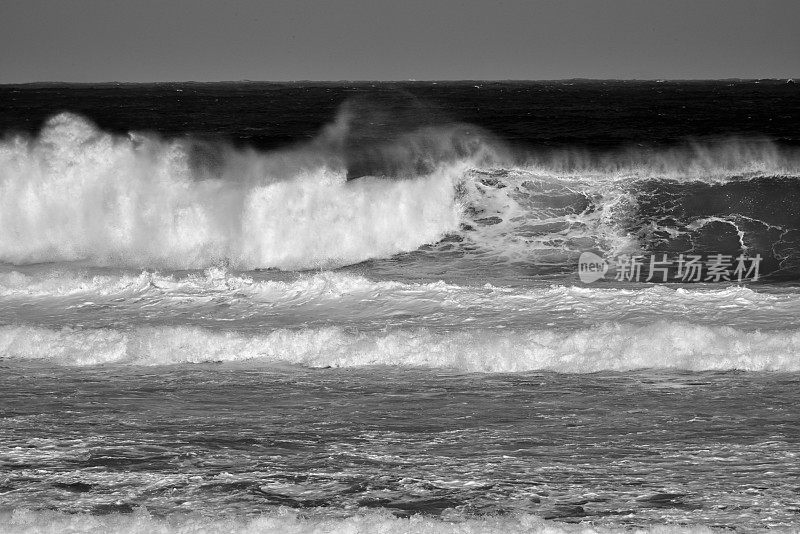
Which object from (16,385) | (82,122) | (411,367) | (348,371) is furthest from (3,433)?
(82,122)

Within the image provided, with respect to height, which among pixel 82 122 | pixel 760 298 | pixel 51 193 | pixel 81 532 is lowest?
pixel 81 532

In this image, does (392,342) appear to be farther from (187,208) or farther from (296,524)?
(187,208)

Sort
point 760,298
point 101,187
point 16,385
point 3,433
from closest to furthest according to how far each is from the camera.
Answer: point 3,433 < point 16,385 < point 760,298 < point 101,187

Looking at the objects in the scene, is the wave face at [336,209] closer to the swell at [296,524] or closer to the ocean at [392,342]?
the ocean at [392,342]

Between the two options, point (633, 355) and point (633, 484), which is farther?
point (633, 355)

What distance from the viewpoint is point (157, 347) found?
8.12 meters

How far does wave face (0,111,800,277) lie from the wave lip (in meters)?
4.05

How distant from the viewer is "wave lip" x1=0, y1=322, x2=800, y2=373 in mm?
7473

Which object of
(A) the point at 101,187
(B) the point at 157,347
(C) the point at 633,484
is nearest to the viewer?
(C) the point at 633,484

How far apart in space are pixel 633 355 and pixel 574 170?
9.70 m

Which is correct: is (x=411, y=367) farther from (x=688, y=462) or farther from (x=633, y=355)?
(x=688, y=462)

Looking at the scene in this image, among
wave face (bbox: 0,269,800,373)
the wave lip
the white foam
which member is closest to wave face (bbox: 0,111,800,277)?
the white foam

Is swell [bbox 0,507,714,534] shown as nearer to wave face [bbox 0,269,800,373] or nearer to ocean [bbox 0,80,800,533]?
ocean [bbox 0,80,800,533]

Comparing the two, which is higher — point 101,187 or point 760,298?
point 101,187
